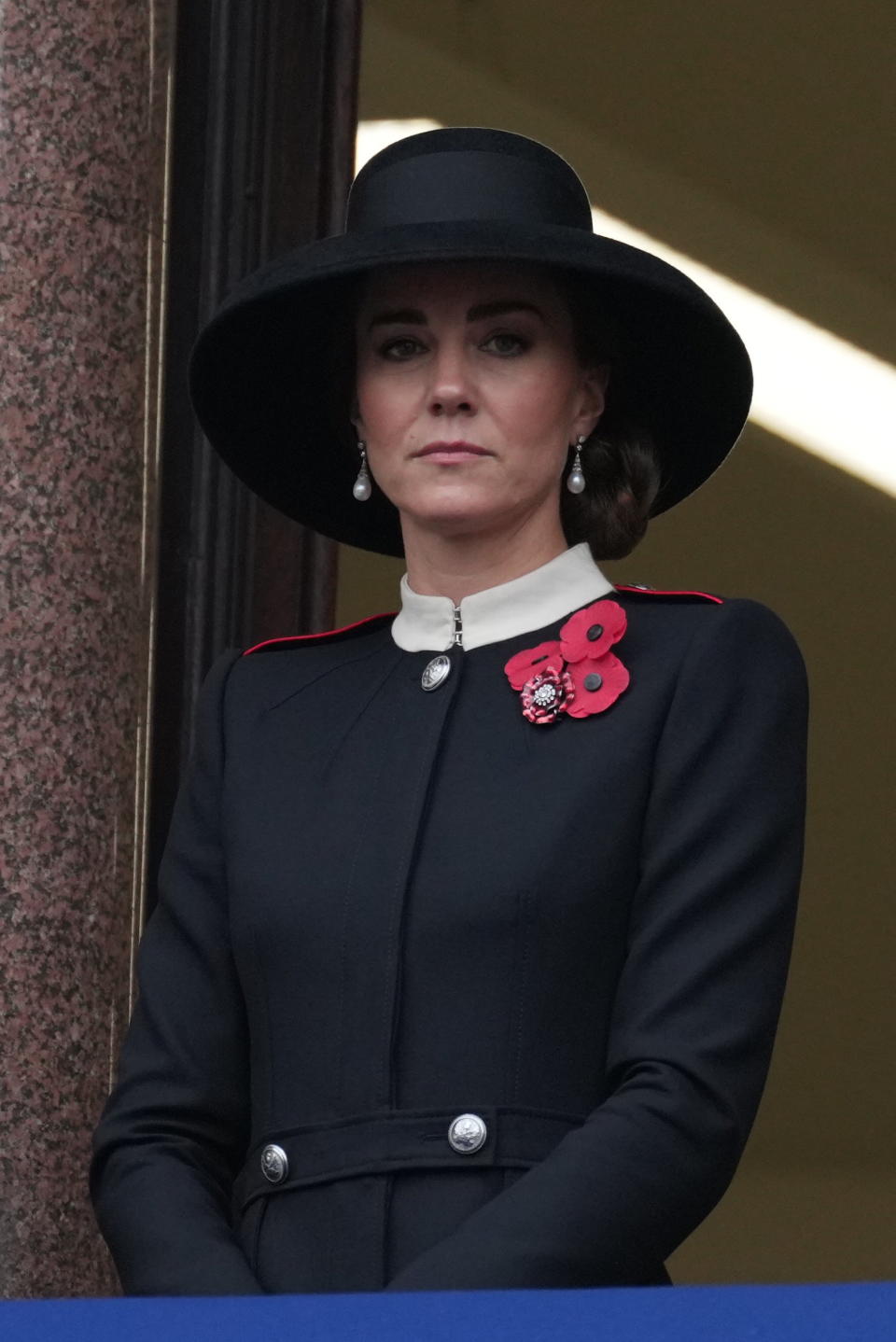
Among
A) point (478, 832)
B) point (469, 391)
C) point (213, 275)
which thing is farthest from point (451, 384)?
point (213, 275)

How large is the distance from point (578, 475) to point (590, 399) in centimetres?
10

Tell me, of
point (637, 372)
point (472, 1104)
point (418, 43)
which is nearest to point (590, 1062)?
point (472, 1104)

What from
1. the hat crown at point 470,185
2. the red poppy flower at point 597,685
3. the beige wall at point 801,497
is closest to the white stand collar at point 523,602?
the red poppy flower at point 597,685

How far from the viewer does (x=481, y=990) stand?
7.19ft

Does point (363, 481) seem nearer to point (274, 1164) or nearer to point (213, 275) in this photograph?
point (274, 1164)

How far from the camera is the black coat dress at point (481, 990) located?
81.2 inches

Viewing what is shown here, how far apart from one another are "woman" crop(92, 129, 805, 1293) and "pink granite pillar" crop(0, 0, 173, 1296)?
34 cm

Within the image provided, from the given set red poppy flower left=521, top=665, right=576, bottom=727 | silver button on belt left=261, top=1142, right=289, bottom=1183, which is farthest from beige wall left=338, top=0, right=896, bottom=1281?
silver button on belt left=261, top=1142, right=289, bottom=1183

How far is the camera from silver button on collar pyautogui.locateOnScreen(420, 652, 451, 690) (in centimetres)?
244

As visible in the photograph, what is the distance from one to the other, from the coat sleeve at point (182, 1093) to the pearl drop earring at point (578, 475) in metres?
0.50

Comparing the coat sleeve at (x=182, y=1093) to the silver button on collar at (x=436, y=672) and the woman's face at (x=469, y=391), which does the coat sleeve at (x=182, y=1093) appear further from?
the woman's face at (x=469, y=391)

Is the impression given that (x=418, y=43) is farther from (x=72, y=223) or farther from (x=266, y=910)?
(x=266, y=910)

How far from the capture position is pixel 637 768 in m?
2.24

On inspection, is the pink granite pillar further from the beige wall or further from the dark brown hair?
the beige wall
